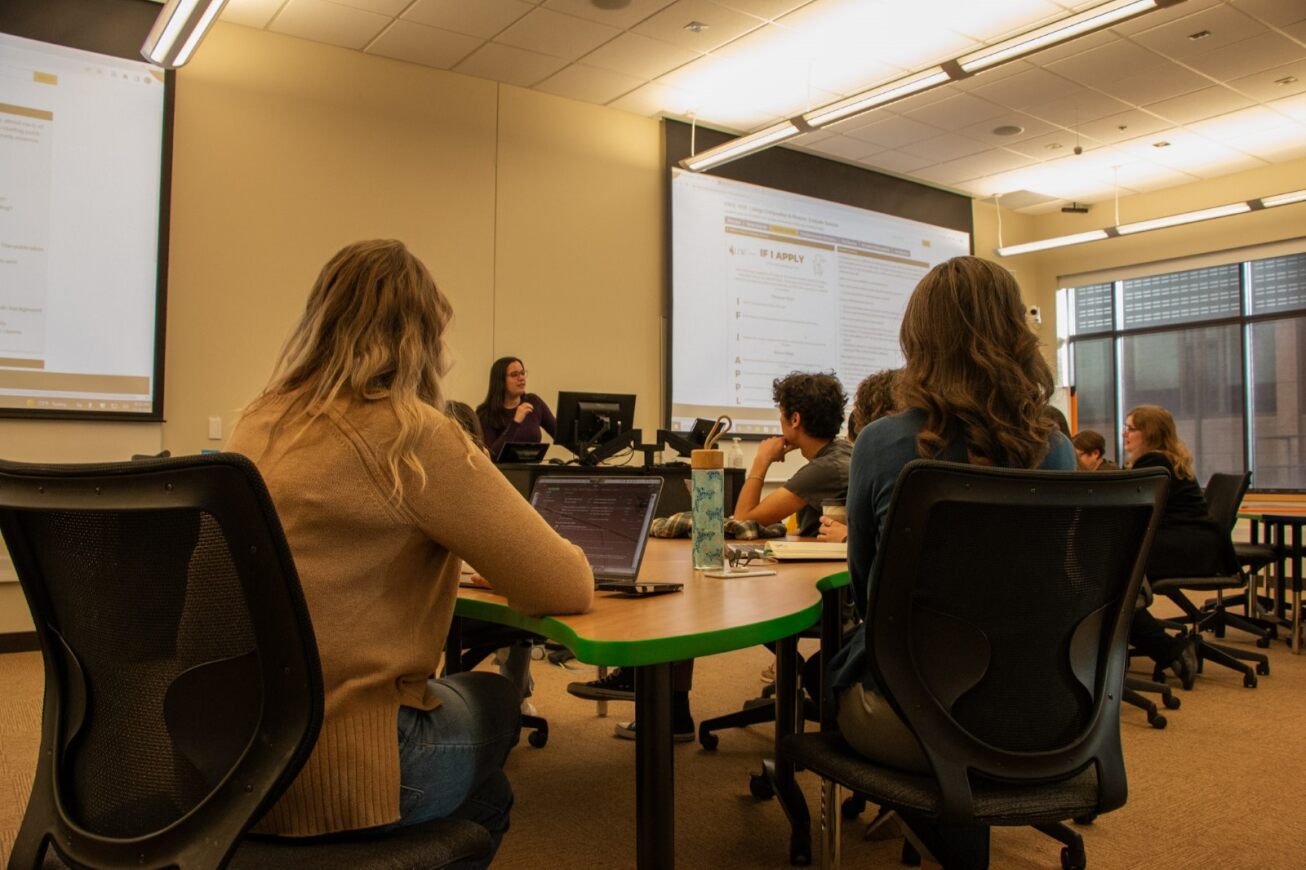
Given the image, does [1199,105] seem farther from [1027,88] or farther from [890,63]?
[890,63]

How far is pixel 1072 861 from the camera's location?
1.95 meters

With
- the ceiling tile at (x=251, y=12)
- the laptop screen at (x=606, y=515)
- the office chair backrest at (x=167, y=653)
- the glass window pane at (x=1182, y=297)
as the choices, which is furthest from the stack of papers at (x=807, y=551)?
the glass window pane at (x=1182, y=297)

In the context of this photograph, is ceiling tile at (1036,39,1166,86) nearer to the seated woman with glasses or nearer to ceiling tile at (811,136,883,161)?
ceiling tile at (811,136,883,161)

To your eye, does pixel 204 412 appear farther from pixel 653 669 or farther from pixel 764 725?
pixel 653 669

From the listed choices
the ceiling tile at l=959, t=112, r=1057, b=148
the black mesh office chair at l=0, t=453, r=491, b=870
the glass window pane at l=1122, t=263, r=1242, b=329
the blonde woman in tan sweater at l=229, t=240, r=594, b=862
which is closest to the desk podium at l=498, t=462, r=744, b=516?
the blonde woman in tan sweater at l=229, t=240, r=594, b=862

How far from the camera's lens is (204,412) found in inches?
180

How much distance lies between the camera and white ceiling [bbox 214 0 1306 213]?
4.66 metres

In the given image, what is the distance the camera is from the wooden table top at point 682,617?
1.08m

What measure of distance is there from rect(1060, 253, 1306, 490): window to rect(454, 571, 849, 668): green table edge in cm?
748

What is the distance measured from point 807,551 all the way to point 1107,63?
4654 millimetres

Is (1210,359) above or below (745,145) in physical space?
below

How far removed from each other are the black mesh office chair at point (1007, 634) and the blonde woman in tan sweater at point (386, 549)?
0.44 metres

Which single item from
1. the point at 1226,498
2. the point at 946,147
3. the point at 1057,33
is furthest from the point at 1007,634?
the point at 946,147

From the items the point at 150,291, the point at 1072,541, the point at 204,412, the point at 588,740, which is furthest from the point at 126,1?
the point at 1072,541
